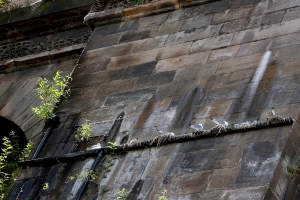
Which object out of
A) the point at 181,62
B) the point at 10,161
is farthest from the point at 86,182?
the point at 10,161

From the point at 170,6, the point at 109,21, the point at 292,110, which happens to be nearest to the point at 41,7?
the point at 109,21

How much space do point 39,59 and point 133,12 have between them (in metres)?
2.43

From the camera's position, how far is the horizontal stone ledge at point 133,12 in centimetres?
1421

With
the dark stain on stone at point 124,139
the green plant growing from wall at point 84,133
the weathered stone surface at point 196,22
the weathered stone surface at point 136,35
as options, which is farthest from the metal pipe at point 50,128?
the weathered stone surface at point 196,22

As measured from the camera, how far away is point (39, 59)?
52.6 ft

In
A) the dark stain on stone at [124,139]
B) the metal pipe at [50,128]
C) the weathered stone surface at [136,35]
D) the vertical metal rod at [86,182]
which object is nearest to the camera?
the vertical metal rod at [86,182]

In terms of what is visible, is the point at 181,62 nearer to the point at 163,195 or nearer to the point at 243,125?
the point at 243,125

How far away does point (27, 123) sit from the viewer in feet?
49.0

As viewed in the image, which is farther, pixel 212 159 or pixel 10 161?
pixel 10 161

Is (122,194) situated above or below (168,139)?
below

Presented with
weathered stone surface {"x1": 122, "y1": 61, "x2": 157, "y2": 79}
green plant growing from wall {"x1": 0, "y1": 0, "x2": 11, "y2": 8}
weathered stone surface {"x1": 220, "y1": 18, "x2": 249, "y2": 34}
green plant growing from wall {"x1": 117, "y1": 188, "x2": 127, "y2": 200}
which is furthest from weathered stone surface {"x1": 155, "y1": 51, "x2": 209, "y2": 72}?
green plant growing from wall {"x1": 0, "y1": 0, "x2": 11, "y2": 8}

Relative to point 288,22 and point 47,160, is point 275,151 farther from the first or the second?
point 47,160

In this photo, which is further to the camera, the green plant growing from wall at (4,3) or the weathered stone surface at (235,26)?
the green plant growing from wall at (4,3)

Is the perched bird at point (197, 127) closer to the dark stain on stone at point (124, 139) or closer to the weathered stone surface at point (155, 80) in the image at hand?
the dark stain on stone at point (124, 139)
